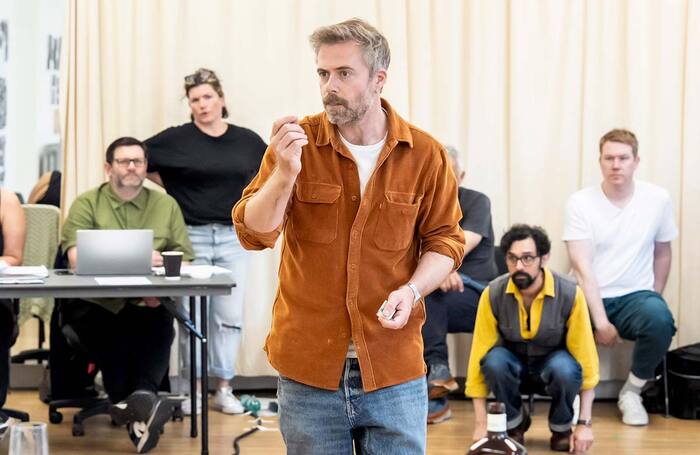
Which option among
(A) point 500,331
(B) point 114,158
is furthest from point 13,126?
(A) point 500,331

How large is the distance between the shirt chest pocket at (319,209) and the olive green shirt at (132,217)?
2.70 m

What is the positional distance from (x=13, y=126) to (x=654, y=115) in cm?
396

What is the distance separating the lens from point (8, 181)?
6.96 m

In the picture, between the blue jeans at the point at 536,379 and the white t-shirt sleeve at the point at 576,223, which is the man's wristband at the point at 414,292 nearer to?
the blue jeans at the point at 536,379

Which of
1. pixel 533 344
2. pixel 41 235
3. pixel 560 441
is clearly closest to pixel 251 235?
pixel 533 344

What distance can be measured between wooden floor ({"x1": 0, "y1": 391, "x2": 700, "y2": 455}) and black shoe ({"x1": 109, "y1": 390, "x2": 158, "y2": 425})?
0.15m

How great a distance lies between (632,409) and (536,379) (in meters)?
0.82

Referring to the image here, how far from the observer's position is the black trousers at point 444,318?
195 inches

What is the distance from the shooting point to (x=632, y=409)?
16.4 ft

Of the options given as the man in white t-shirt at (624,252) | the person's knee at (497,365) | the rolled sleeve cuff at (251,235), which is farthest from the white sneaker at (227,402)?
the rolled sleeve cuff at (251,235)

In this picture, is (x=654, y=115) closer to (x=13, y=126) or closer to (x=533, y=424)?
(x=533, y=424)

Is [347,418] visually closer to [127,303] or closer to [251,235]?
[251,235]

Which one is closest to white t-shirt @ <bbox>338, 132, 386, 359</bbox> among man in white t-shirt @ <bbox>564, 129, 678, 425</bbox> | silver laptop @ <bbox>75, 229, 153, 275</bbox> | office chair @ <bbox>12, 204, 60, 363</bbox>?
silver laptop @ <bbox>75, 229, 153, 275</bbox>

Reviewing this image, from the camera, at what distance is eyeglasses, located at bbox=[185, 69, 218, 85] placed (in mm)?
5023
